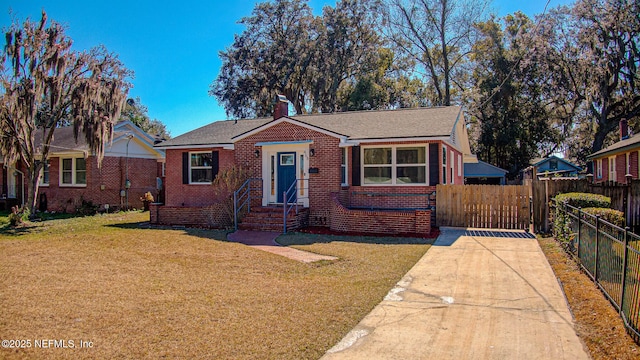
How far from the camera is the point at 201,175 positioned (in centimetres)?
1834

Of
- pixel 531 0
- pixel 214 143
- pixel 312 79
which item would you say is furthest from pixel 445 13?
pixel 214 143

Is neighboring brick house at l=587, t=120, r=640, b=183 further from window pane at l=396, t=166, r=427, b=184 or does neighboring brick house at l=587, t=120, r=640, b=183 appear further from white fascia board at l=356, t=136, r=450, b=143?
window pane at l=396, t=166, r=427, b=184

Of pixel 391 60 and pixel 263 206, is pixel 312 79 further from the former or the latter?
pixel 263 206

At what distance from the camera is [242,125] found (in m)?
20.5

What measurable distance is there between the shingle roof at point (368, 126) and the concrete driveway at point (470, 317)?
21.3 ft

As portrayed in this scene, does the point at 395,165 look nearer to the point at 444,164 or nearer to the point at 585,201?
the point at 444,164

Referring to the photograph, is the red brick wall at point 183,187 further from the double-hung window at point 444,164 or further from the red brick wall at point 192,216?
the double-hung window at point 444,164

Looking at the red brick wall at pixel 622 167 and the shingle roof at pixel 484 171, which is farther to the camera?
the shingle roof at pixel 484 171

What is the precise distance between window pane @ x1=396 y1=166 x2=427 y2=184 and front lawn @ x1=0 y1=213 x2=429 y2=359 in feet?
12.7

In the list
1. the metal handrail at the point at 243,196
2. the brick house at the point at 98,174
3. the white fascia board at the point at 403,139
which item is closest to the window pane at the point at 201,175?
the metal handrail at the point at 243,196

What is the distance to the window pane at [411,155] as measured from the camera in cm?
1516

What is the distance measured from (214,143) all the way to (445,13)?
26367 millimetres

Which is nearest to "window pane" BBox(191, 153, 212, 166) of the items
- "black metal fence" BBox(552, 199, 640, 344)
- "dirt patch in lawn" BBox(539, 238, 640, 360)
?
"black metal fence" BBox(552, 199, 640, 344)

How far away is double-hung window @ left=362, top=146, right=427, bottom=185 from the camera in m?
15.2
